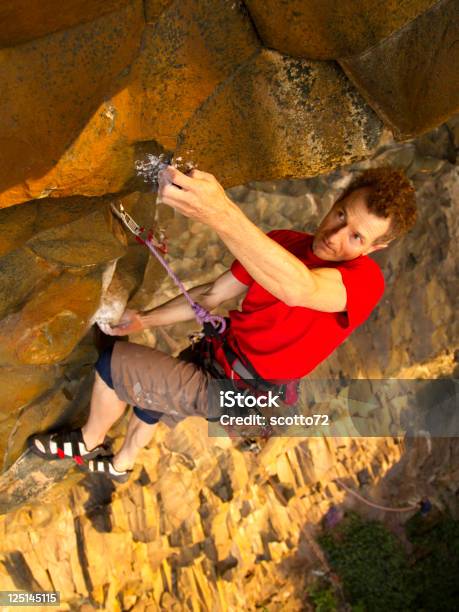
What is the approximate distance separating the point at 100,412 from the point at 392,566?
159 inches

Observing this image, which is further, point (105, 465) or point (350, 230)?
point (105, 465)

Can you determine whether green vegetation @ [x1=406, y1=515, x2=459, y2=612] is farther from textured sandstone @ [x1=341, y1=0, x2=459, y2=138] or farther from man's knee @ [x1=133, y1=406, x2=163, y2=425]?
textured sandstone @ [x1=341, y1=0, x2=459, y2=138]

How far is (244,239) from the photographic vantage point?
1.58 m

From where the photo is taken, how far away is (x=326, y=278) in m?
1.85

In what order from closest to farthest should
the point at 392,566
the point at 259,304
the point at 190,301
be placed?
the point at 259,304 < the point at 190,301 < the point at 392,566

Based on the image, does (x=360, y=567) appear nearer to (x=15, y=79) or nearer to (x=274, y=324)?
(x=274, y=324)

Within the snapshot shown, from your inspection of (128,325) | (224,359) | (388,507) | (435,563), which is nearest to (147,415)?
(128,325)

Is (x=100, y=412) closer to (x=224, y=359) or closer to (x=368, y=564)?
(x=224, y=359)

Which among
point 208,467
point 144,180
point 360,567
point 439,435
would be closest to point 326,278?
point 144,180

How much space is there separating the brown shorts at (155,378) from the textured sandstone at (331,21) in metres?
1.46

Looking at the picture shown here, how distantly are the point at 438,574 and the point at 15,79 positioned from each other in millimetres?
5911

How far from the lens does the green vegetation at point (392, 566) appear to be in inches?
206

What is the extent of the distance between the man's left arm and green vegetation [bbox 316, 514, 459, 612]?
161 inches

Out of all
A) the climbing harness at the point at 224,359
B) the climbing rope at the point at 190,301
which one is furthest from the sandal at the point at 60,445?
the climbing rope at the point at 190,301
